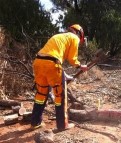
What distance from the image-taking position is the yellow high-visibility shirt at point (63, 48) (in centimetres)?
570

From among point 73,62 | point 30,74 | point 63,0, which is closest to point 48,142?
point 73,62

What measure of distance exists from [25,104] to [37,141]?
107 inches

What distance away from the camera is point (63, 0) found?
673 inches

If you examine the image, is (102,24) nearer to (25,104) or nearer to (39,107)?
(25,104)

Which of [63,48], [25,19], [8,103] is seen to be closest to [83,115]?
[63,48]

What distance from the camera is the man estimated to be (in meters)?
5.62

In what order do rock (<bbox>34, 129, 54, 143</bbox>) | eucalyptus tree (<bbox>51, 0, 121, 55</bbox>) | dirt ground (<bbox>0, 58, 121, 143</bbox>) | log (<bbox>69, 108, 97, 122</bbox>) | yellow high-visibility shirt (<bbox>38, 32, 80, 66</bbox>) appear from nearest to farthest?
rock (<bbox>34, 129, 54, 143</bbox>), dirt ground (<bbox>0, 58, 121, 143</bbox>), yellow high-visibility shirt (<bbox>38, 32, 80, 66</bbox>), log (<bbox>69, 108, 97, 122</bbox>), eucalyptus tree (<bbox>51, 0, 121, 55</bbox>)

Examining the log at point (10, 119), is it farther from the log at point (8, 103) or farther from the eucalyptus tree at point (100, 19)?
the eucalyptus tree at point (100, 19)

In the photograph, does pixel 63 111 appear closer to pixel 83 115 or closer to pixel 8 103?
pixel 83 115

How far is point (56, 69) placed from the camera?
5602mm

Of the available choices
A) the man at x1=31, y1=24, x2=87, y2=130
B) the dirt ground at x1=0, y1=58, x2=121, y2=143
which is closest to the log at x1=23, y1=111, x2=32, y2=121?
the dirt ground at x1=0, y1=58, x2=121, y2=143

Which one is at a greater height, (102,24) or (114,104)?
(102,24)

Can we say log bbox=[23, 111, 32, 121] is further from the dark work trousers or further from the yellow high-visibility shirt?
the yellow high-visibility shirt

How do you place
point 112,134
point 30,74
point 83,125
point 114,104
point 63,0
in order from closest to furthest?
point 112,134, point 83,125, point 114,104, point 30,74, point 63,0
